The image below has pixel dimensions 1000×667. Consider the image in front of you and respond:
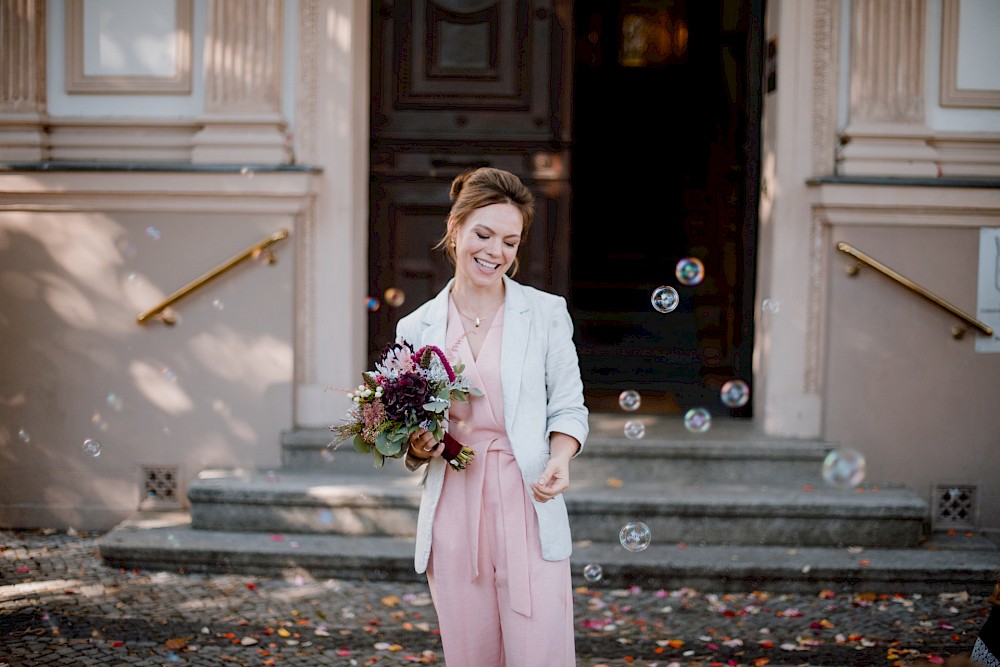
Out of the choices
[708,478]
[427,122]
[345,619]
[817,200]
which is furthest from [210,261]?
[817,200]

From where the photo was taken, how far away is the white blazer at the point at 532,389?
3.18 meters

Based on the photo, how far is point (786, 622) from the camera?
5.17 meters

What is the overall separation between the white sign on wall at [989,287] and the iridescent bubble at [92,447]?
546 cm

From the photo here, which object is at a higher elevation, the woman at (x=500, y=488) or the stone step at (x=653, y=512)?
the woman at (x=500, y=488)

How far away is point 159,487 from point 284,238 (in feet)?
5.96

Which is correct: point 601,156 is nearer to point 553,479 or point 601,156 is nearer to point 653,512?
point 653,512

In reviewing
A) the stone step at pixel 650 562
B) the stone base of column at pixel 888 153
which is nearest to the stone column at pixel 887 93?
Answer: the stone base of column at pixel 888 153

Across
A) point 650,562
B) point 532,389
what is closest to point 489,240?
point 532,389

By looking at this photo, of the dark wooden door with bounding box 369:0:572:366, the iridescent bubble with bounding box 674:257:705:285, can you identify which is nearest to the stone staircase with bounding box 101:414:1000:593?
the iridescent bubble with bounding box 674:257:705:285

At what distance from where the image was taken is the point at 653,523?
5.95 metres

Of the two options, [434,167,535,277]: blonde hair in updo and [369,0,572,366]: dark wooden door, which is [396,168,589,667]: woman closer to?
[434,167,535,277]: blonde hair in updo

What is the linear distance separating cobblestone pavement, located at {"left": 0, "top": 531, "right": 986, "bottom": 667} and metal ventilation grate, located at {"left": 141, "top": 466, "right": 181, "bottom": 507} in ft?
2.38

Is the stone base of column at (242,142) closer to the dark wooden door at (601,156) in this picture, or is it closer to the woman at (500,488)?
the dark wooden door at (601,156)

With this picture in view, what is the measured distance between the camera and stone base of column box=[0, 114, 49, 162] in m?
6.54
